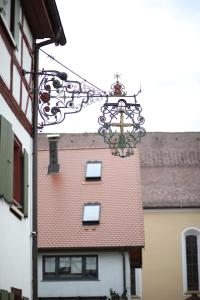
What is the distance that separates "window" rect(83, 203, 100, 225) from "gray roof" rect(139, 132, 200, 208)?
42.2ft

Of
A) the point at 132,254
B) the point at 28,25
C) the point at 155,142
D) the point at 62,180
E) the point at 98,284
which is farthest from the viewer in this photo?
the point at 155,142

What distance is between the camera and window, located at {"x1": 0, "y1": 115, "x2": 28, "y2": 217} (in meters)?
9.44

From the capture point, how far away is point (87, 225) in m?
24.1

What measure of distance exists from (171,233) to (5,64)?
93.0 feet

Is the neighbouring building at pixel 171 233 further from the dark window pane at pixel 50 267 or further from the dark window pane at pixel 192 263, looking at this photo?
the dark window pane at pixel 50 267

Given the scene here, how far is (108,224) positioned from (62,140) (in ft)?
73.7

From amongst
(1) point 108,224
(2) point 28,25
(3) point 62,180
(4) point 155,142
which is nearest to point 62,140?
(4) point 155,142

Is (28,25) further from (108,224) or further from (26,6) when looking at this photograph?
(108,224)

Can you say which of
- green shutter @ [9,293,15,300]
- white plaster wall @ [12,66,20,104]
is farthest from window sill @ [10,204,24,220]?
white plaster wall @ [12,66,20,104]

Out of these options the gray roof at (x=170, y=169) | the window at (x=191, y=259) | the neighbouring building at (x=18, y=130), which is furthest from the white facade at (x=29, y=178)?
the gray roof at (x=170, y=169)

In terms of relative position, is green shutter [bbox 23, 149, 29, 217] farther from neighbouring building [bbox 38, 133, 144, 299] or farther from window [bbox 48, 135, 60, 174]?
window [bbox 48, 135, 60, 174]

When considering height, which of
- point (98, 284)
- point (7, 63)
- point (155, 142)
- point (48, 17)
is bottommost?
point (98, 284)

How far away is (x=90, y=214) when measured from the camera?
80.6ft

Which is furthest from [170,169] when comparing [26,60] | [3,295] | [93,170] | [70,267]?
[3,295]
